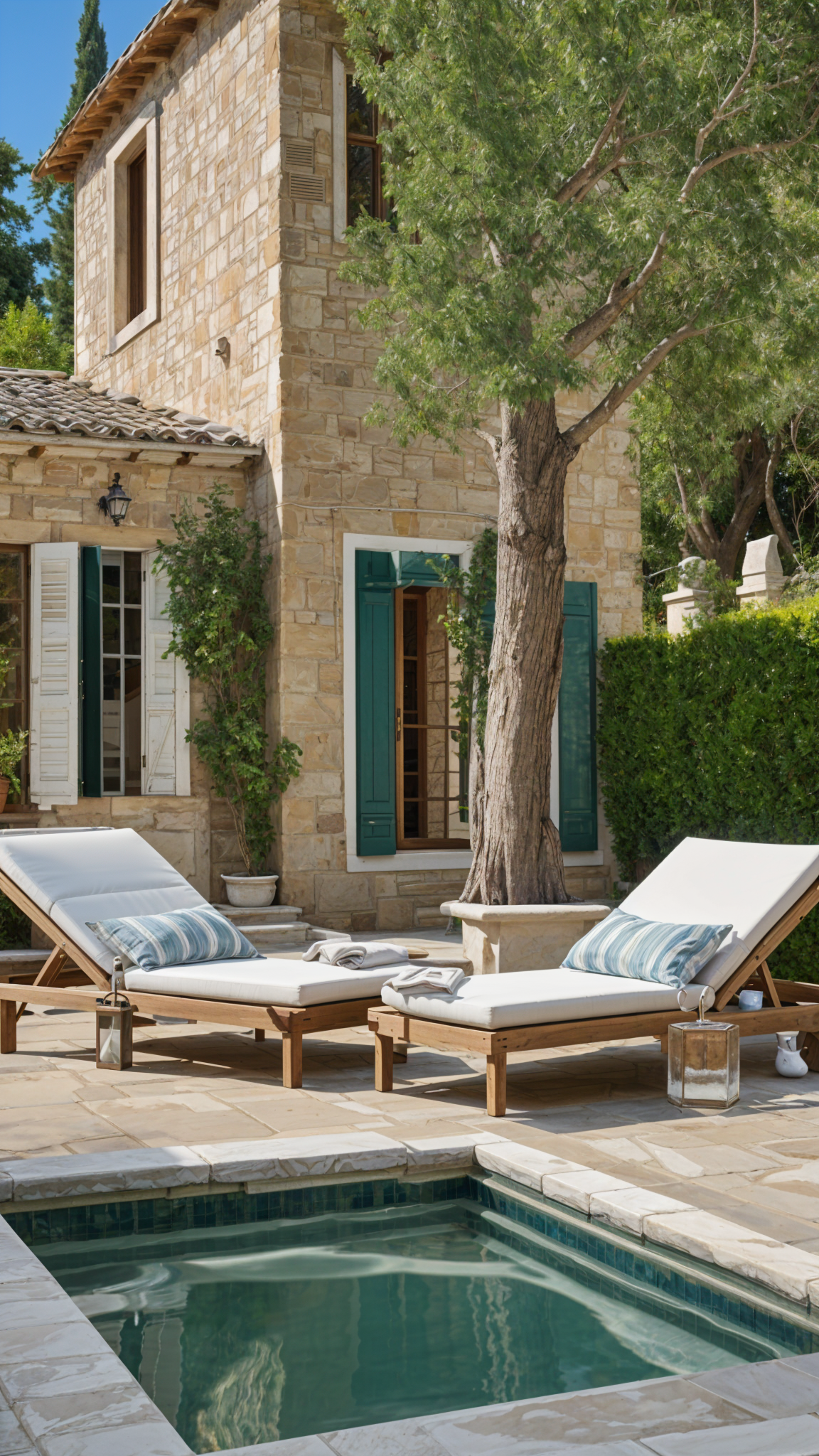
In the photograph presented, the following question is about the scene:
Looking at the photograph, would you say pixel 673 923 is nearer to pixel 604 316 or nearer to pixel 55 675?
pixel 604 316

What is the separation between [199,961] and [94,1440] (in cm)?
361

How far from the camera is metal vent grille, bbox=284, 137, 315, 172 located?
9.75 metres

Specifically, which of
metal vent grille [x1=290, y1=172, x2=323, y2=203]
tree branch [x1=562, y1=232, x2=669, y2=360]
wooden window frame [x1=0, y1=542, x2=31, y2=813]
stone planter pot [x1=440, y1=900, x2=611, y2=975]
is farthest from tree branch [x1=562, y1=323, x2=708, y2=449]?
wooden window frame [x1=0, y1=542, x2=31, y2=813]

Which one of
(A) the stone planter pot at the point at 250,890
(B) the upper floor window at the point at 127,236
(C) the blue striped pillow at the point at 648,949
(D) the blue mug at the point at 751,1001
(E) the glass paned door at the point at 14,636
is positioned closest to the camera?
(C) the blue striped pillow at the point at 648,949

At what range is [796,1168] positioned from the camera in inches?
161

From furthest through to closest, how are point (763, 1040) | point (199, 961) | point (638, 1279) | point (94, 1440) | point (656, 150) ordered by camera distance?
point (656, 150), point (763, 1040), point (199, 961), point (638, 1279), point (94, 1440)

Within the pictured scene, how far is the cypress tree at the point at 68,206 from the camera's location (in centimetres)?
2642

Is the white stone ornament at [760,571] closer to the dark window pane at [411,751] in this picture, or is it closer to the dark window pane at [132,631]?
the dark window pane at [411,751]

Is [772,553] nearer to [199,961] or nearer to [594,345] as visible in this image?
[594,345]

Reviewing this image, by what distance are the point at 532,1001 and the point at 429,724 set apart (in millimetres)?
7308

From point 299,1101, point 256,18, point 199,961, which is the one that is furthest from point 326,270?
point 299,1101

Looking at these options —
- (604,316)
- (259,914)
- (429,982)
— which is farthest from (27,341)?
(429,982)

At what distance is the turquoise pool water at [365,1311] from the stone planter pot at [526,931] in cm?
346

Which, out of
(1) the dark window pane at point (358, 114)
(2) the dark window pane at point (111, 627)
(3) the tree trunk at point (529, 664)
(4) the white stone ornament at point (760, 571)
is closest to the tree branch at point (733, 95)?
(3) the tree trunk at point (529, 664)
